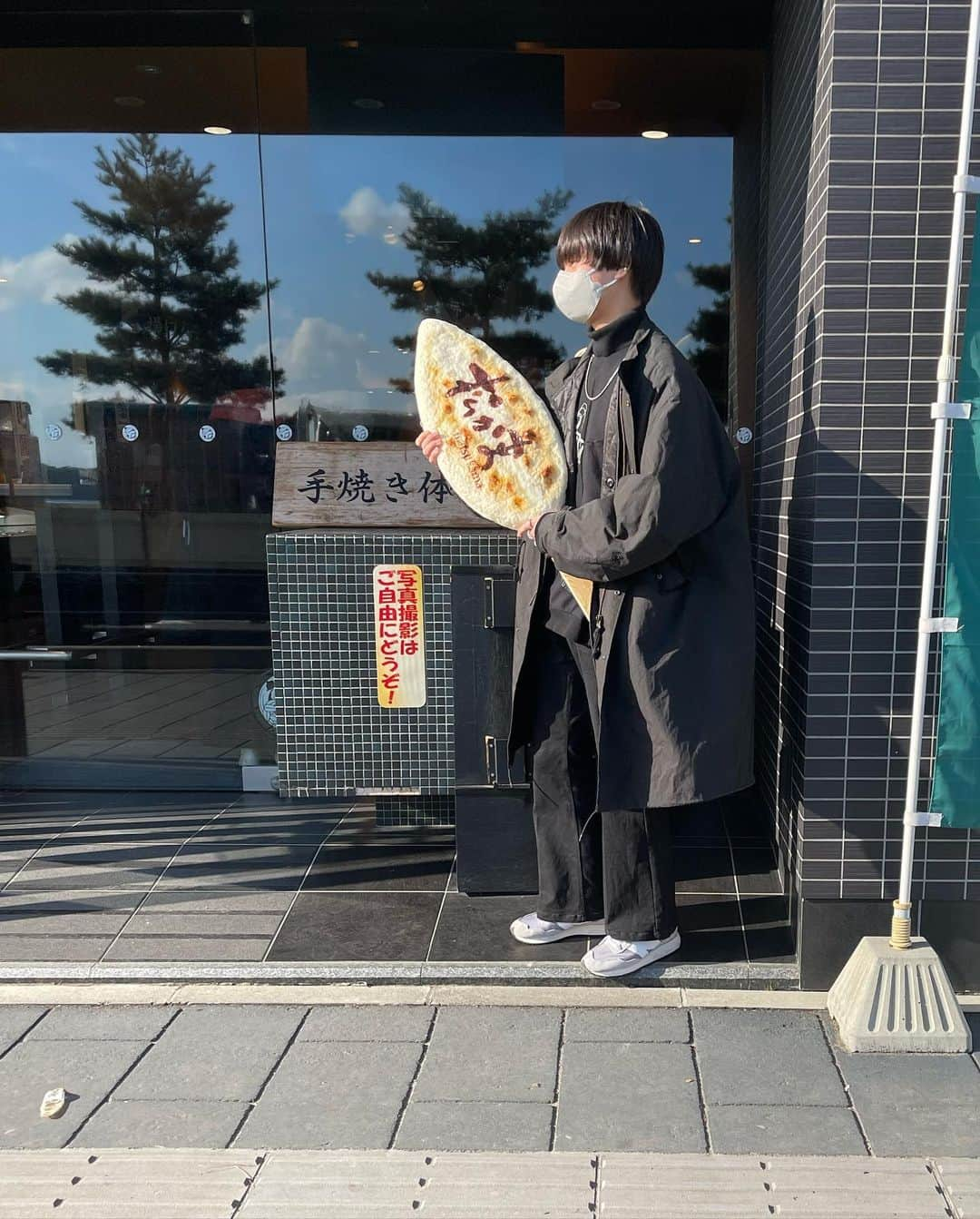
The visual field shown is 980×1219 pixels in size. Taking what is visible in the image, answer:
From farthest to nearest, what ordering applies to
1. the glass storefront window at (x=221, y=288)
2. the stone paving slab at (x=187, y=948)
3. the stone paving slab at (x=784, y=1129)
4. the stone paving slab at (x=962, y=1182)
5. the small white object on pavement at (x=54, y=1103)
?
the glass storefront window at (x=221, y=288)
the stone paving slab at (x=187, y=948)
the small white object on pavement at (x=54, y=1103)
the stone paving slab at (x=784, y=1129)
the stone paving slab at (x=962, y=1182)

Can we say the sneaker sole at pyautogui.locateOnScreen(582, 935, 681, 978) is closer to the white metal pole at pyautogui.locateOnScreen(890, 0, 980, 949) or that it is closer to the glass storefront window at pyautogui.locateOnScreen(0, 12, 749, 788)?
the white metal pole at pyautogui.locateOnScreen(890, 0, 980, 949)

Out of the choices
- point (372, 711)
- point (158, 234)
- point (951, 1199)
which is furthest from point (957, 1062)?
point (158, 234)

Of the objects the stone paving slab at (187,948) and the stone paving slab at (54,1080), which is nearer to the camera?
the stone paving slab at (54,1080)

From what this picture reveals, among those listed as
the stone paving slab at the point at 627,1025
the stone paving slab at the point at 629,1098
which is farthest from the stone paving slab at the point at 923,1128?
the stone paving slab at the point at 627,1025

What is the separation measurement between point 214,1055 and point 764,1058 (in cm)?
150

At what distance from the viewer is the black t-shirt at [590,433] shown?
9.04 feet

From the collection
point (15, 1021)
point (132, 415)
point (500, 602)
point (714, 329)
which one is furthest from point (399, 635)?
point (132, 415)

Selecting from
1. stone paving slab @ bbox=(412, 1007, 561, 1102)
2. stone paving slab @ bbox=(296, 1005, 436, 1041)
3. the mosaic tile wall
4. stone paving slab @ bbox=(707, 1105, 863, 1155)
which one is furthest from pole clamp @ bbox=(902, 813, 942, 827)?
the mosaic tile wall

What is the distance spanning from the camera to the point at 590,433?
9.20ft

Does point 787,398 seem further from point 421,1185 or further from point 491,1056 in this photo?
point 421,1185

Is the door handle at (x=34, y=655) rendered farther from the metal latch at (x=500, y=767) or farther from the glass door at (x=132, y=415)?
the metal latch at (x=500, y=767)

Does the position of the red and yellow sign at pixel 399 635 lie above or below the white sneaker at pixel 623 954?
above

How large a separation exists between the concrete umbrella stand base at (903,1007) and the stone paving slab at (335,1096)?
4.00ft

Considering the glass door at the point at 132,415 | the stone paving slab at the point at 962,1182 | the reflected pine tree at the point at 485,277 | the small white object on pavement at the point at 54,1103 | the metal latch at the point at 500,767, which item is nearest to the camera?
the stone paving slab at the point at 962,1182
